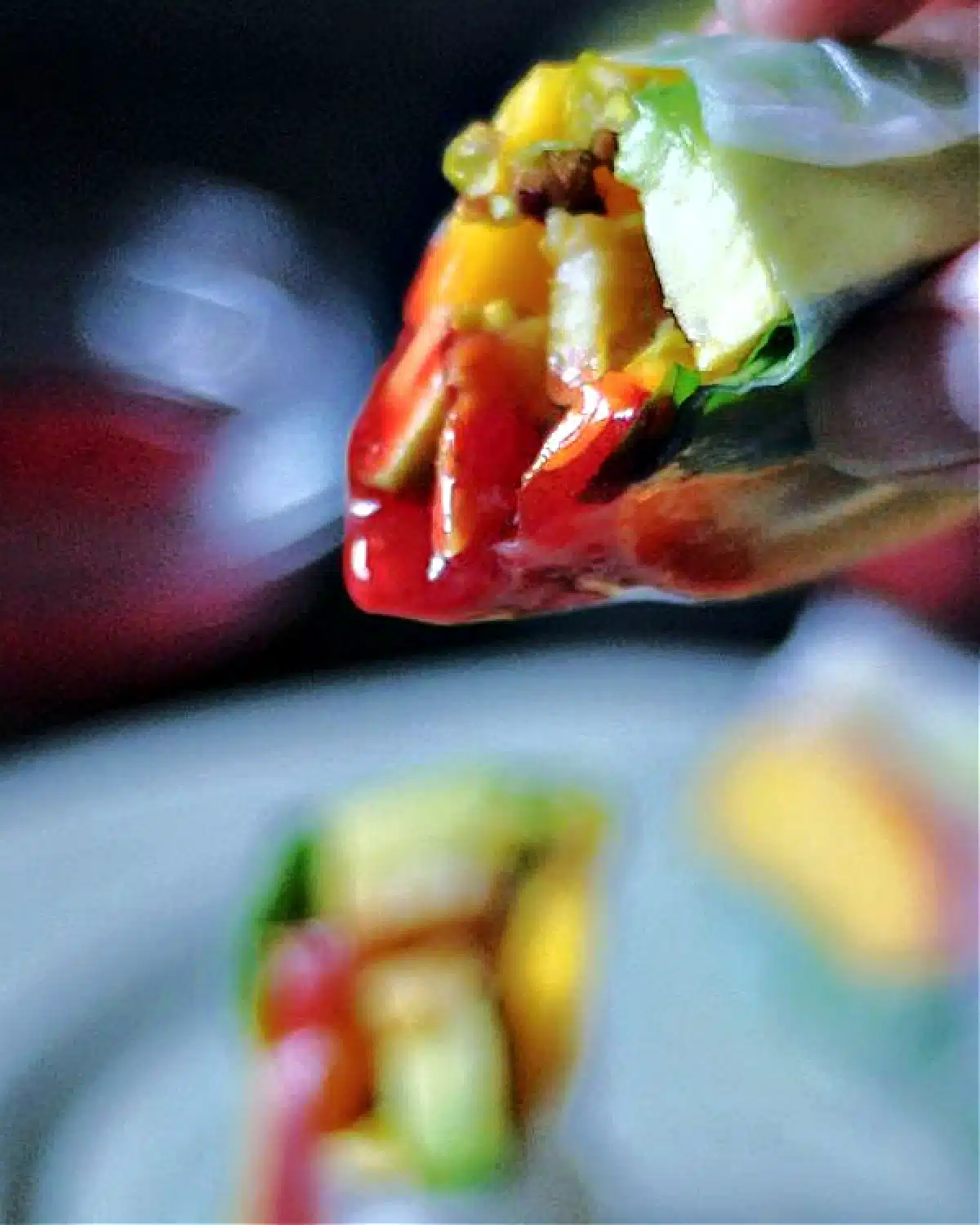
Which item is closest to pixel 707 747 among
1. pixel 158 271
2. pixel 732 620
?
pixel 732 620

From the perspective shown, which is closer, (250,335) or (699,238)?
(699,238)

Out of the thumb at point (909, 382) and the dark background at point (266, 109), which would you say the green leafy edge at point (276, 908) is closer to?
the dark background at point (266, 109)

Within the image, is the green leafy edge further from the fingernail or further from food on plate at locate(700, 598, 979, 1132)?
the fingernail

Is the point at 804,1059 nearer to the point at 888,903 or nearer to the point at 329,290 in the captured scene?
the point at 888,903

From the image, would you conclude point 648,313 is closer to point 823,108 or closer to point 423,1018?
point 823,108

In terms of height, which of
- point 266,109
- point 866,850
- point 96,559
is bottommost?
point 866,850

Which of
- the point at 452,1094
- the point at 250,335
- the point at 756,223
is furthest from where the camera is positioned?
the point at 250,335

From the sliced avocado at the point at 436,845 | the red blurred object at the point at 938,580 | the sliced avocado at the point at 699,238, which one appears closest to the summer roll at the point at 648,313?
the sliced avocado at the point at 699,238

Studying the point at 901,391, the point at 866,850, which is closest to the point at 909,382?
the point at 901,391

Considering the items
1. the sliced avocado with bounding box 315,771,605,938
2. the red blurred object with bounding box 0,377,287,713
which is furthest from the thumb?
the red blurred object with bounding box 0,377,287,713
